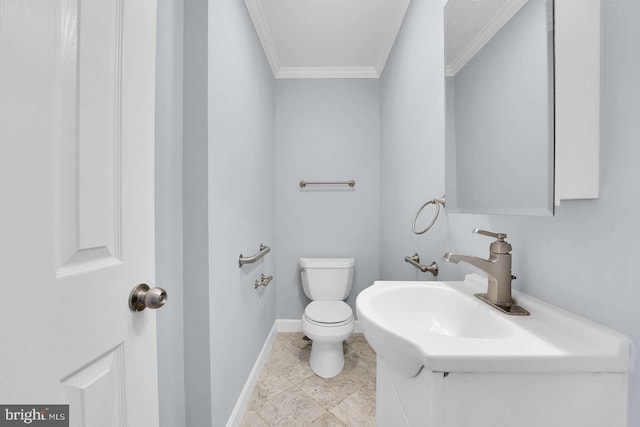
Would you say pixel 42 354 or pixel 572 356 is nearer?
pixel 42 354

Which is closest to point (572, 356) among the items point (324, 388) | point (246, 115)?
point (324, 388)

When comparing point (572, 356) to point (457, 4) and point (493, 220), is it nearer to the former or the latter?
point (493, 220)

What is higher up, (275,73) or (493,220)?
(275,73)

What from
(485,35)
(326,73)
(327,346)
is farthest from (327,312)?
(326,73)

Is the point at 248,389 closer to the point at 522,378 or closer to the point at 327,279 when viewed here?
the point at 327,279

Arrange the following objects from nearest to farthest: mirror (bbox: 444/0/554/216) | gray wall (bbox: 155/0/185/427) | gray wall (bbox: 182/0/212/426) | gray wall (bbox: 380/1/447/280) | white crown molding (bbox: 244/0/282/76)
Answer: mirror (bbox: 444/0/554/216) → gray wall (bbox: 155/0/185/427) → gray wall (bbox: 182/0/212/426) → gray wall (bbox: 380/1/447/280) → white crown molding (bbox: 244/0/282/76)

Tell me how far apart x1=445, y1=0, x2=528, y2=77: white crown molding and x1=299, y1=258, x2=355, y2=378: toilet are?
148 cm

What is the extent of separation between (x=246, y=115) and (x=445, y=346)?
1.47 meters

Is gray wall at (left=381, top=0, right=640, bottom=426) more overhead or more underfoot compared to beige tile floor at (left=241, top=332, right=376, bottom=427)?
more overhead

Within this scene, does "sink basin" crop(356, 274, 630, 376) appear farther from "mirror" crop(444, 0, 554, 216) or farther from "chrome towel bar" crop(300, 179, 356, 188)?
"chrome towel bar" crop(300, 179, 356, 188)

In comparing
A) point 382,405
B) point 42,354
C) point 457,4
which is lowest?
point 382,405

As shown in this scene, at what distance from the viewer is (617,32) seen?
0.50 m

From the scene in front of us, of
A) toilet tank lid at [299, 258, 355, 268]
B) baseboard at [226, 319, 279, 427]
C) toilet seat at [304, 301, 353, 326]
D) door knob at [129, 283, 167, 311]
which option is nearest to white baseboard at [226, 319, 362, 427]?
baseboard at [226, 319, 279, 427]

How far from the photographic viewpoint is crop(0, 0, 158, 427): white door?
0.33m
